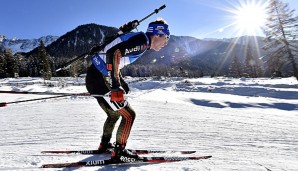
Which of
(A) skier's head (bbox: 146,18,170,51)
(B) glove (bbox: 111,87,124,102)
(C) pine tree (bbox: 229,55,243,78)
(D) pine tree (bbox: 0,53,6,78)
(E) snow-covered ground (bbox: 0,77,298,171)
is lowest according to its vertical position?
(E) snow-covered ground (bbox: 0,77,298,171)

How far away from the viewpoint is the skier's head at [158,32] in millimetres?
→ 4578

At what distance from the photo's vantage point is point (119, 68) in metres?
4.36

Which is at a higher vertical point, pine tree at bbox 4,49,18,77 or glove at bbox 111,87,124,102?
pine tree at bbox 4,49,18,77

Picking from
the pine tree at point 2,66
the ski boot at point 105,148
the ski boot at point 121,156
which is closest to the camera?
the ski boot at point 121,156

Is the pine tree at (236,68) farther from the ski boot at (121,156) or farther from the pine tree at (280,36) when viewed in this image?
the ski boot at (121,156)

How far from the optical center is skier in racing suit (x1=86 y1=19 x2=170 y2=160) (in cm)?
412

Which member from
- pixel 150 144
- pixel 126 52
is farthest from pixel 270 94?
pixel 126 52

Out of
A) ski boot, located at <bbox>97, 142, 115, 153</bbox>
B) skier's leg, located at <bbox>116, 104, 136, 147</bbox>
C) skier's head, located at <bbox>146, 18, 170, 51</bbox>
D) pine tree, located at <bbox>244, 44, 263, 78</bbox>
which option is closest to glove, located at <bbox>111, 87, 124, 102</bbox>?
skier's leg, located at <bbox>116, 104, 136, 147</bbox>

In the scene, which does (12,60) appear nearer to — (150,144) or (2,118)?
(2,118)

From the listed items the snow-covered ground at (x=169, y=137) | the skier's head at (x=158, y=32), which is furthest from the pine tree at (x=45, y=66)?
the skier's head at (x=158, y=32)

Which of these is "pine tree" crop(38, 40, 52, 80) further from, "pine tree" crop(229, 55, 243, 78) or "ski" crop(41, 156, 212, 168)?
"ski" crop(41, 156, 212, 168)

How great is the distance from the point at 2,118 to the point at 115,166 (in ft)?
21.8

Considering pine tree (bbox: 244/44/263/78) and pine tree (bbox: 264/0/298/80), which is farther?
pine tree (bbox: 244/44/263/78)

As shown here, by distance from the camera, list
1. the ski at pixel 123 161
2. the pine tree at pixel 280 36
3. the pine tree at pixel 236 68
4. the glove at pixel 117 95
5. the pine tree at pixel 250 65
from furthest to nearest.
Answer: the pine tree at pixel 236 68 < the pine tree at pixel 250 65 < the pine tree at pixel 280 36 < the ski at pixel 123 161 < the glove at pixel 117 95
